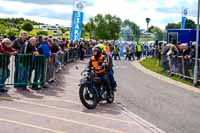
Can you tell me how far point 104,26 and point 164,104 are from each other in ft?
195

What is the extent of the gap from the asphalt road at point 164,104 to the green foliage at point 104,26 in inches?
2063

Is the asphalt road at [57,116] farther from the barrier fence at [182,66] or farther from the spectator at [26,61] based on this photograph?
the barrier fence at [182,66]

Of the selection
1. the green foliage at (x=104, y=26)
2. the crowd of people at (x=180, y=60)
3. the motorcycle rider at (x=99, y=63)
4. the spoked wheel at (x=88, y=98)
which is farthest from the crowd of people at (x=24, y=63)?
the green foliage at (x=104, y=26)

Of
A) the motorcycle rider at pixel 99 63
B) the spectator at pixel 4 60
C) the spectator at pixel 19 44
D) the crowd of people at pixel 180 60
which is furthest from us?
the crowd of people at pixel 180 60

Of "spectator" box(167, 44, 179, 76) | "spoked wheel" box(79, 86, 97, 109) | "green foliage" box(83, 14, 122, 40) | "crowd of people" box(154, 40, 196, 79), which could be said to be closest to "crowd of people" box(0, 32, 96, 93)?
"spoked wheel" box(79, 86, 97, 109)

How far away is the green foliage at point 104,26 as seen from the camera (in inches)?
2933

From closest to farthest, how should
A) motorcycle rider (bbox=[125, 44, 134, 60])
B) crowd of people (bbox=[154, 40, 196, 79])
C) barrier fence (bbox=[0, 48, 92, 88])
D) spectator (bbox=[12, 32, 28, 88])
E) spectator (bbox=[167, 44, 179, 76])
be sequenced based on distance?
barrier fence (bbox=[0, 48, 92, 88]) → spectator (bbox=[12, 32, 28, 88]) → crowd of people (bbox=[154, 40, 196, 79]) → spectator (bbox=[167, 44, 179, 76]) → motorcycle rider (bbox=[125, 44, 134, 60])

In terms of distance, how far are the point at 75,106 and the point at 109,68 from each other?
4.94ft

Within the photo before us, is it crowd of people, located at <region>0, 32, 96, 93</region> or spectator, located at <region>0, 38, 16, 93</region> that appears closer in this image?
spectator, located at <region>0, 38, 16, 93</region>

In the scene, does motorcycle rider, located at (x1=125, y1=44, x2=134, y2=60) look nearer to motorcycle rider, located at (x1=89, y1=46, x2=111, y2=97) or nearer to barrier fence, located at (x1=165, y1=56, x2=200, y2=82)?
barrier fence, located at (x1=165, y1=56, x2=200, y2=82)

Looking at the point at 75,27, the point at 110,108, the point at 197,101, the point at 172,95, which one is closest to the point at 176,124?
the point at 110,108

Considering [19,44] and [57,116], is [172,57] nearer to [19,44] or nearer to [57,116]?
[19,44]

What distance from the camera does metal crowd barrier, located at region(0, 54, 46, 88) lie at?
51.3ft

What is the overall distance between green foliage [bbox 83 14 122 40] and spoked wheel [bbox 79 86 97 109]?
60557mm
